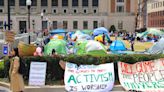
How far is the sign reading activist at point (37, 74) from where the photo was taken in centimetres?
1515

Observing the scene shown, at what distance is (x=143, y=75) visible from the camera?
14945mm

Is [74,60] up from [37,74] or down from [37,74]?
up

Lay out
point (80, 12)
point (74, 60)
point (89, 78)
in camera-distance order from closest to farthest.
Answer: point (89, 78), point (74, 60), point (80, 12)

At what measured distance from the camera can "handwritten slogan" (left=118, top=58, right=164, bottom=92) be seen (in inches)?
577

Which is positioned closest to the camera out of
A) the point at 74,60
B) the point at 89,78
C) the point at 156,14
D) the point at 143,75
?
the point at 89,78

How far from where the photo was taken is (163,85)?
14625mm

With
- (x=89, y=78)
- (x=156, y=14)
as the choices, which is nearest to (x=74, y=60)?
(x=89, y=78)

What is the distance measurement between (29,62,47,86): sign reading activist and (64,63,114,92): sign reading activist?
2.77ft

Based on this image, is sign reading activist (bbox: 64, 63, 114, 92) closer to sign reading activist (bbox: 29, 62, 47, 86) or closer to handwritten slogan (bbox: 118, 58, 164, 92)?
handwritten slogan (bbox: 118, 58, 164, 92)

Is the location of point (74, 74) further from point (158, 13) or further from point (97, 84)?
point (158, 13)

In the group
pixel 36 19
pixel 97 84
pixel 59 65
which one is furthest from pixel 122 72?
pixel 36 19

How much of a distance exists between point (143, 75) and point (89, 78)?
194 cm

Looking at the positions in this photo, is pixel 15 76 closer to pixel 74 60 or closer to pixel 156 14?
pixel 74 60

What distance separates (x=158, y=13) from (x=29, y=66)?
121626 mm
